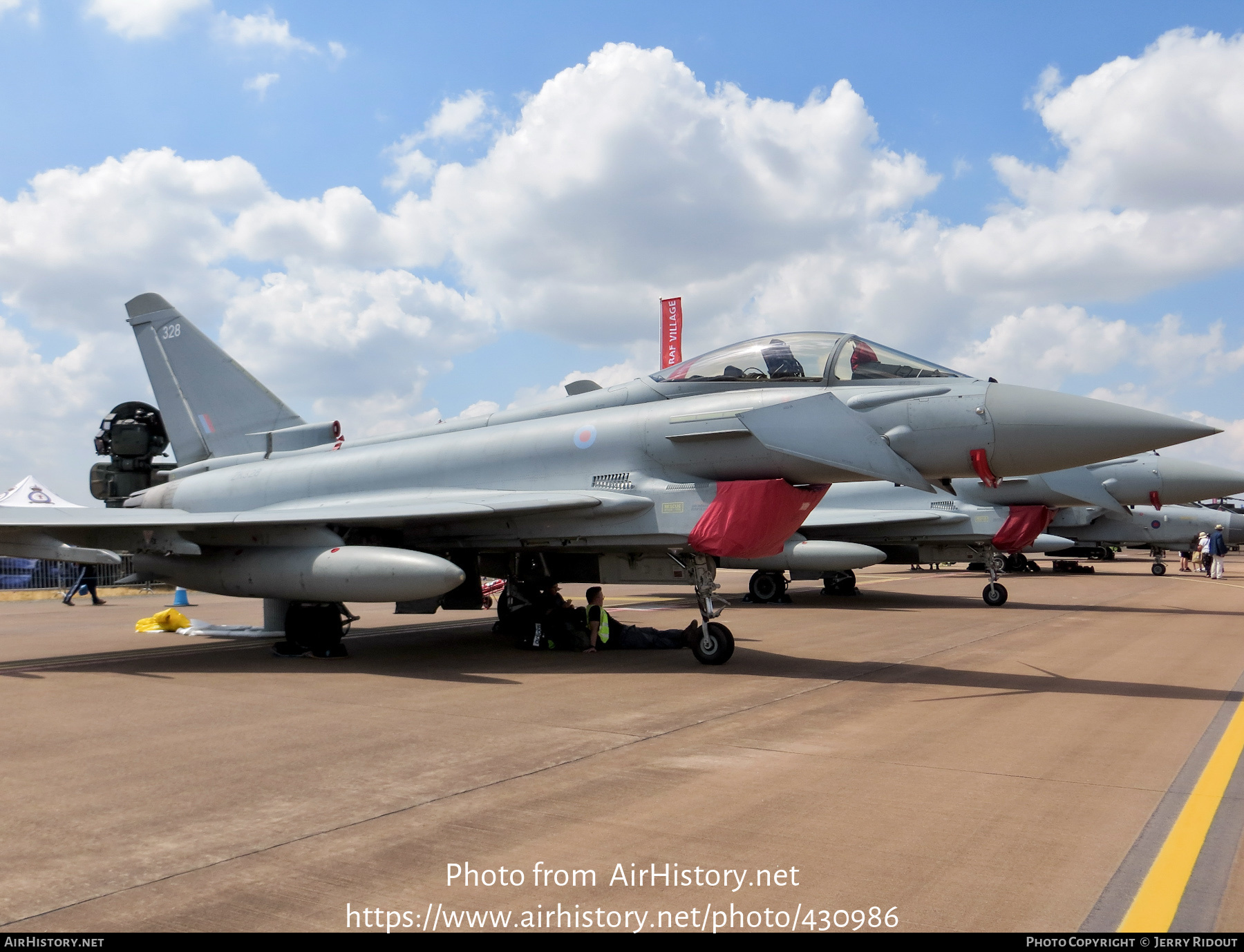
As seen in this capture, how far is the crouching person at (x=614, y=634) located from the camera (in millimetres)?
10164

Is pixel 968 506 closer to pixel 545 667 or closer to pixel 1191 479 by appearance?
pixel 1191 479

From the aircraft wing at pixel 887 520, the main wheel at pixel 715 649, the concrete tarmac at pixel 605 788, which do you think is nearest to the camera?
the concrete tarmac at pixel 605 788

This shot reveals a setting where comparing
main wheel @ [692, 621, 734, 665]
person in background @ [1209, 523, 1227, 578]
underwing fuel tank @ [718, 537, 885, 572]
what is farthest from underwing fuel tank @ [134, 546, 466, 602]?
person in background @ [1209, 523, 1227, 578]

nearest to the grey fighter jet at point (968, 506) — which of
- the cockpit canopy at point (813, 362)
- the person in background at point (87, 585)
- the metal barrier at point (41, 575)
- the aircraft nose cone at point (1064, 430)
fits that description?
the cockpit canopy at point (813, 362)

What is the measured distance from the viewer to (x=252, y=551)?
973cm

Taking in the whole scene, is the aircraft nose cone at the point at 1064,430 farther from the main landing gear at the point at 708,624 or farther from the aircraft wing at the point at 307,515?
the aircraft wing at the point at 307,515

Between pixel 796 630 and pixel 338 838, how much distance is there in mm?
9368

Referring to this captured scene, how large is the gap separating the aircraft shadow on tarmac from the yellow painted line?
227 cm

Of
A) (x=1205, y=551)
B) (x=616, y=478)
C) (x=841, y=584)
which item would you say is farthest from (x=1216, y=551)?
(x=616, y=478)

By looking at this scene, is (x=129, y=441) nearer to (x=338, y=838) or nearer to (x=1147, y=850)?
(x=338, y=838)

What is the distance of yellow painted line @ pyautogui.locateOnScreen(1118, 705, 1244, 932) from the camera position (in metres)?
2.79

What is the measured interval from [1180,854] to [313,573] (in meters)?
7.85

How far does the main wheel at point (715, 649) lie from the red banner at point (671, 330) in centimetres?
2208

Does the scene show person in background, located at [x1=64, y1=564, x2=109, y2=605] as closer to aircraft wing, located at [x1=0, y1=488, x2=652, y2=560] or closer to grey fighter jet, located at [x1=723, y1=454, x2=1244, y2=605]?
aircraft wing, located at [x1=0, y1=488, x2=652, y2=560]
